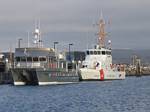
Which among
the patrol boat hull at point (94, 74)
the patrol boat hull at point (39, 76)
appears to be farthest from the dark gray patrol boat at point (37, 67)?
the patrol boat hull at point (94, 74)

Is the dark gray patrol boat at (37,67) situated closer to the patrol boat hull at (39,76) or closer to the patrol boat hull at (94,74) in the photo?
the patrol boat hull at (39,76)

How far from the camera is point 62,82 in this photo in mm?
127938

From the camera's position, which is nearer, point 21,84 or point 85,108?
point 85,108

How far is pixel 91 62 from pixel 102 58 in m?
3.12

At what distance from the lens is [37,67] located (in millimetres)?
119688

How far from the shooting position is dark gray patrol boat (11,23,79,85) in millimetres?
120312

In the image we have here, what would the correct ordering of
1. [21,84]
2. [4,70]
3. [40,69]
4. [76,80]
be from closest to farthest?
[40,69], [21,84], [76,80], [4,70]

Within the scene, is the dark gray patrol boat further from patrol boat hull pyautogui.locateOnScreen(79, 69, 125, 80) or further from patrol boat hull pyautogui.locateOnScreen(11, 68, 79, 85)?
patrol boat hull pyautogui.locateOnScreen(79, 69, 125, 80)

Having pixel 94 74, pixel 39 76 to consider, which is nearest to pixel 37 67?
pixel 39 76

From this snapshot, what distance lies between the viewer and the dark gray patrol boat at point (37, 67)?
12031cm

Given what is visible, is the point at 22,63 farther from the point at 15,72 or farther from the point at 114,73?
the point at 114,73

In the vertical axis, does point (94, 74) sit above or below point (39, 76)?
above

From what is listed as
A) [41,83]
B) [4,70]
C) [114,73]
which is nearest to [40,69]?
[41,83]

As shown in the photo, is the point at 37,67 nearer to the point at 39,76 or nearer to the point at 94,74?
the point at 39,76
